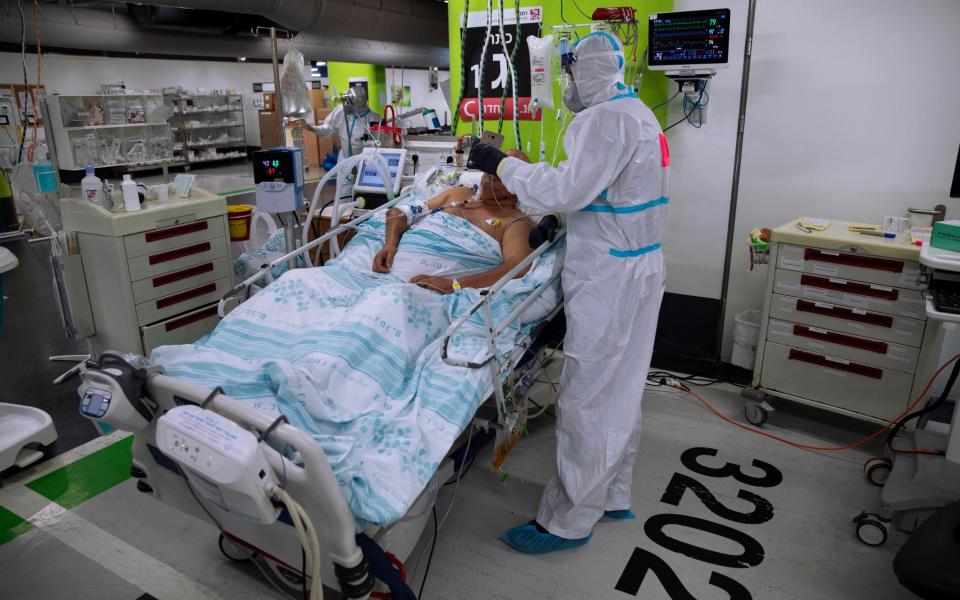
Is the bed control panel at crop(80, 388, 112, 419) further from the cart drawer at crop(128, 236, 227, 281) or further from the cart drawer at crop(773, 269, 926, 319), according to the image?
the cart drawer at crop(773, 269, 926, 319)

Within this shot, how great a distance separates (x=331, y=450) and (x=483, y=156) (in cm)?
133

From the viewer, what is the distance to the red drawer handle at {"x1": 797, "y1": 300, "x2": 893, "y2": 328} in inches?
114

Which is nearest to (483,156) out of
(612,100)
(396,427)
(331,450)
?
(612,100)

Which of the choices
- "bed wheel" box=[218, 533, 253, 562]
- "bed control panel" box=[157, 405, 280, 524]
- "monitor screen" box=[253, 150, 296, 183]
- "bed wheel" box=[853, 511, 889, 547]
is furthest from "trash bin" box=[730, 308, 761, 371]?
"bed control panel" box=[157, 405, 280, 524]

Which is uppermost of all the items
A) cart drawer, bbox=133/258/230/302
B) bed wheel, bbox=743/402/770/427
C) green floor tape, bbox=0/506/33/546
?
cart drawer, bbox=133/258/230/302

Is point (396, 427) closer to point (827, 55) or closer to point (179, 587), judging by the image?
point (179, 587)

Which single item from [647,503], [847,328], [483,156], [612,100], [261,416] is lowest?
[647,503]

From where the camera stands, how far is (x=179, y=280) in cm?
345

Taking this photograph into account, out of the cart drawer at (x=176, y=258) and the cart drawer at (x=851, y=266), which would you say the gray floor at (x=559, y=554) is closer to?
the cart drawer at (x=851, y=266)

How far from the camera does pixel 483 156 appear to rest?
96.8 inches

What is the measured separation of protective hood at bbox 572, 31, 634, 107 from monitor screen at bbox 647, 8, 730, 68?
3.70ft

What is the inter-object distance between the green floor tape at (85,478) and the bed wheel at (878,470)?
3353 millimetres

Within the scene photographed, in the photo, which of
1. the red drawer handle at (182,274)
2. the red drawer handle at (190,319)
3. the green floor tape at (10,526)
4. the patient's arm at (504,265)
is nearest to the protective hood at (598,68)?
the patient's arm at (504,265)

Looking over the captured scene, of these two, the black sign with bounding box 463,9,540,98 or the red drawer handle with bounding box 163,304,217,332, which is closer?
the red drawer handle with bounding box 163,304,217,332
